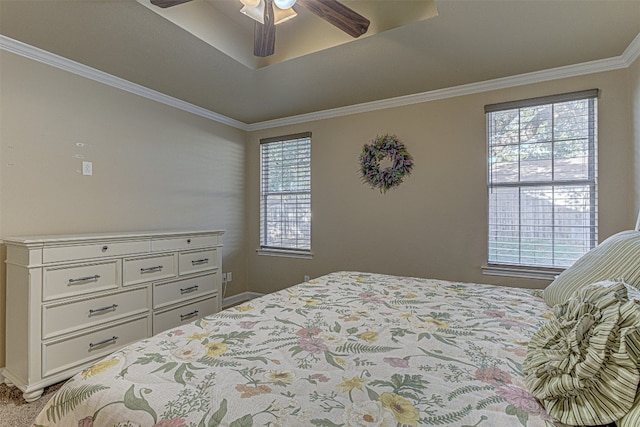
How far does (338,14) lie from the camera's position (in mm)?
1625

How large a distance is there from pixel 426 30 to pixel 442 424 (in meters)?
2.27

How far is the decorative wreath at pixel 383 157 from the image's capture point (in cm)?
333

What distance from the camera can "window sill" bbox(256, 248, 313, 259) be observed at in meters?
3.93

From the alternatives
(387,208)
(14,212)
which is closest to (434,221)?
(387,208)

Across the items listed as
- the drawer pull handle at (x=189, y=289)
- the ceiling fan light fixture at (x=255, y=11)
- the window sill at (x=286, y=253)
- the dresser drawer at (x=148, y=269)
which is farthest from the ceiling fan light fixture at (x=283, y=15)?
the window sill at (x=286, y=253)

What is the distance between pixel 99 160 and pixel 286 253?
7.38ft

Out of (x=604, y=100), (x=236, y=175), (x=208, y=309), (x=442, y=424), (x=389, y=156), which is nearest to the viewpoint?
(x=442, y=424)

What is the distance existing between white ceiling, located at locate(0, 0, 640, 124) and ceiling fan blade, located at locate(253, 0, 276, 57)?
64cm

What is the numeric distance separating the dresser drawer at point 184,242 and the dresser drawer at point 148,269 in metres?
0.08

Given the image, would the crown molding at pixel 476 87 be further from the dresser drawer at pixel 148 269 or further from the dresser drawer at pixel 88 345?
the dresser drawer at pixel 88 345

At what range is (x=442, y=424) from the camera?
708 millimetres

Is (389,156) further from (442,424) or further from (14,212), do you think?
(14,212)

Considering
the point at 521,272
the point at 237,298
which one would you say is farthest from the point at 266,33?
the point at 237,298

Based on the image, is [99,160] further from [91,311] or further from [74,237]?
[91,311]
